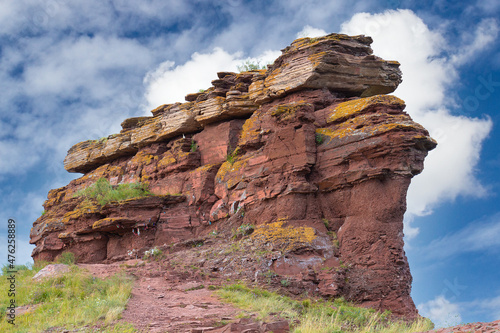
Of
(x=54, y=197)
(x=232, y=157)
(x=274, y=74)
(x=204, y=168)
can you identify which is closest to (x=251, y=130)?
(x=232, y=157)

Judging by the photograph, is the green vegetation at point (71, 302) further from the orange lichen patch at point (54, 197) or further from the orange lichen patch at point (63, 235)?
the orange lichen patch at point (54, 197)

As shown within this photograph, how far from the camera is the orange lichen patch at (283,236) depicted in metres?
17.3

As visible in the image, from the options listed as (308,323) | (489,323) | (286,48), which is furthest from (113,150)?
(489,323)

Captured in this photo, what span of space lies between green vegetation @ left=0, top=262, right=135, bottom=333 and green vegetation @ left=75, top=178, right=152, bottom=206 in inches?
298

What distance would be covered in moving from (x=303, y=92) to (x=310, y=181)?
4.87 m

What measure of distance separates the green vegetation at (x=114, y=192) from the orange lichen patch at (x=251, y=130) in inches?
265

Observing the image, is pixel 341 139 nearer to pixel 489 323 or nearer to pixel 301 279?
pixel 301 279

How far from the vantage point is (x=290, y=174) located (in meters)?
18.9

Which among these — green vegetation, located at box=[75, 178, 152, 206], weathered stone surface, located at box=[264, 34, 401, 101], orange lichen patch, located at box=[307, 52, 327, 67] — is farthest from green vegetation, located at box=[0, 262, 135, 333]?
orange lichen patch, located at box=[307, 52, 327, 67]

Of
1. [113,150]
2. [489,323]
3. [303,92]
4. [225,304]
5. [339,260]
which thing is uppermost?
[113,150]

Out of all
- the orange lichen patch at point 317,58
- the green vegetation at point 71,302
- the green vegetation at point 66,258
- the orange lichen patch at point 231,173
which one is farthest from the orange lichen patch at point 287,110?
the green vegetation at point 66,258

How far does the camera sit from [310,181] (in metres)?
18.9

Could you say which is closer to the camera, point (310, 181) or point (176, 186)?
point (310, 181)

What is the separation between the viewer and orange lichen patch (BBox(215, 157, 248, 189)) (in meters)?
21.8
